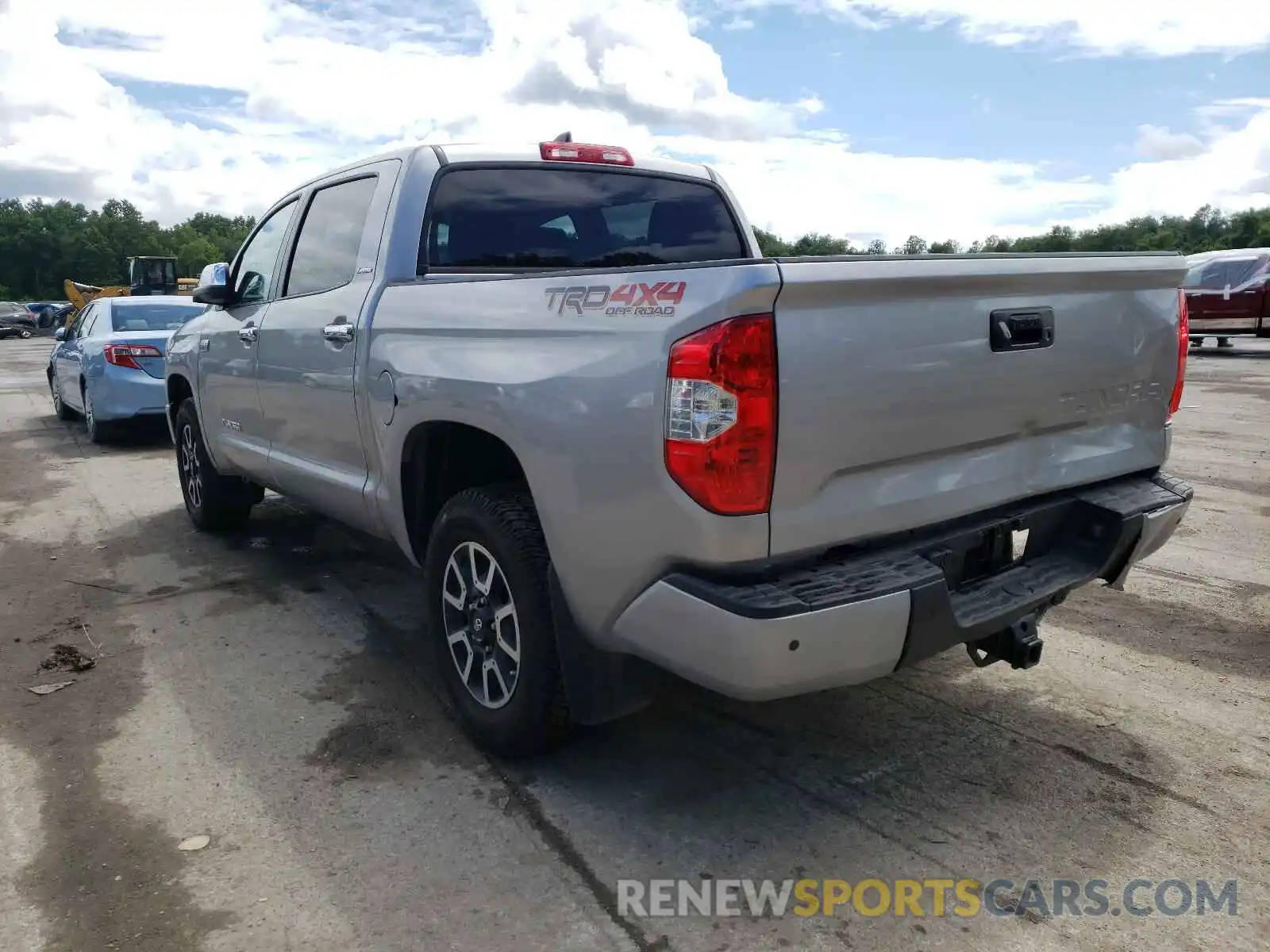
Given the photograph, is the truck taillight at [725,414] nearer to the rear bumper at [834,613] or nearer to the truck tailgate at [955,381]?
the truck tailgate at [955,381]

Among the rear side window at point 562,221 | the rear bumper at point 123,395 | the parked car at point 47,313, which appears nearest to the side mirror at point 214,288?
the rear side window at point 562,221

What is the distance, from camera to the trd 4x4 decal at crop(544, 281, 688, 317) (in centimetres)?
246

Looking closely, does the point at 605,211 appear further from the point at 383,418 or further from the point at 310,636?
the point at 310,636

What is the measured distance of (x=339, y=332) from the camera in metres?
3.95

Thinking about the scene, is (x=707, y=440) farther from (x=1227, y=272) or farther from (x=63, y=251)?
(x=63, y=251)

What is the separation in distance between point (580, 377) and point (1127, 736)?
221cm

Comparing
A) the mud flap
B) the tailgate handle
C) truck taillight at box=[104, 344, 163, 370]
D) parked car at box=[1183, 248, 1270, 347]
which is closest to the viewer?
the tailgate handle

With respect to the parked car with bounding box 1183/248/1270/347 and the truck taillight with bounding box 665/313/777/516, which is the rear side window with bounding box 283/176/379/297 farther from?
the parked car with bounding box 1183/248/1270/347

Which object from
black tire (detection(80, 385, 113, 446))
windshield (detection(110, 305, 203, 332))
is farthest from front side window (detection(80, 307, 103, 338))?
black tire (detection(80, 385, 113, 446))

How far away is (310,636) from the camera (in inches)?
179

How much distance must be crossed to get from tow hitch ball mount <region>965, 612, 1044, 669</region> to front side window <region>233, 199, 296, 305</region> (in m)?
3.74

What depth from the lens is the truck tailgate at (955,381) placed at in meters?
2.44

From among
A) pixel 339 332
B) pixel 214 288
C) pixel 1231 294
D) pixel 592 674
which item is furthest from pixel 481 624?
pixel 1231 294

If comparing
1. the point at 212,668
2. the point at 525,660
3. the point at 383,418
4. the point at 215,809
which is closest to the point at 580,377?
the point at 525,660
